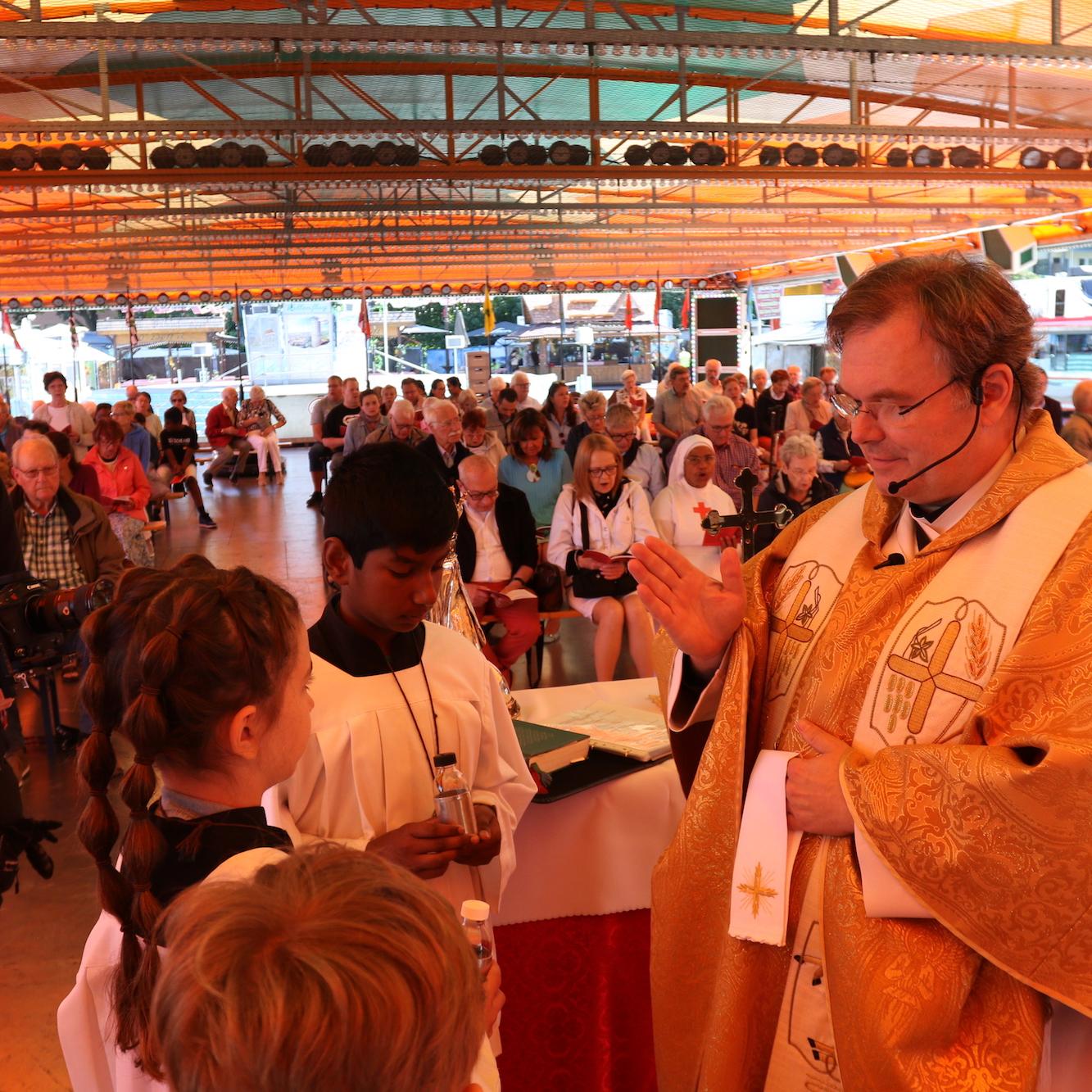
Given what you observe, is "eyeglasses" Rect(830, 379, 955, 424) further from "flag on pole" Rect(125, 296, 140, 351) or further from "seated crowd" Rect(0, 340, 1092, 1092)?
"flag on pole" Rect(125, 296, 140, 351)

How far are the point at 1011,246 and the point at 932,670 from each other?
18311mm

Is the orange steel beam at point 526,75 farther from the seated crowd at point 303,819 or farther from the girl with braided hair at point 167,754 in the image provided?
the girl with braided hair at point 167,754

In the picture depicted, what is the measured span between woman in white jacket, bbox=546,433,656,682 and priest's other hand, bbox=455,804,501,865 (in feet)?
12.7

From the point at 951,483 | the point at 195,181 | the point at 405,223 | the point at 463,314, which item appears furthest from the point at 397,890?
the point at 463,314

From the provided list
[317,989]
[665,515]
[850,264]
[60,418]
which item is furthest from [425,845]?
[850,264]

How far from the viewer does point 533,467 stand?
24.3 feet

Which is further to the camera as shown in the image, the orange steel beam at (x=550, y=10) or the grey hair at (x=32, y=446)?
the orange steel beam at (x=550, y=10)

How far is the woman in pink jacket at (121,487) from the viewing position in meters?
7.57

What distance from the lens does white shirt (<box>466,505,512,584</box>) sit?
18.7ft

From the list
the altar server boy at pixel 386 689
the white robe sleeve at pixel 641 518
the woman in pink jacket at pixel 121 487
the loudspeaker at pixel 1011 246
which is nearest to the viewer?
the altar server boy at pixel 386 689

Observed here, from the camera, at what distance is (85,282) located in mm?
22672

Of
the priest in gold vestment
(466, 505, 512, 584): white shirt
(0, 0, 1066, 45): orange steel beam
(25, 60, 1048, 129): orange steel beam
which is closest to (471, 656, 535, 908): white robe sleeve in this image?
the priest in gold vestment

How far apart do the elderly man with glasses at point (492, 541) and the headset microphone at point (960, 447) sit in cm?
361

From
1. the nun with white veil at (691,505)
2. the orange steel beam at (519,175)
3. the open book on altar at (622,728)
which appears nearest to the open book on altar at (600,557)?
the nun with white veil at (691,505)
